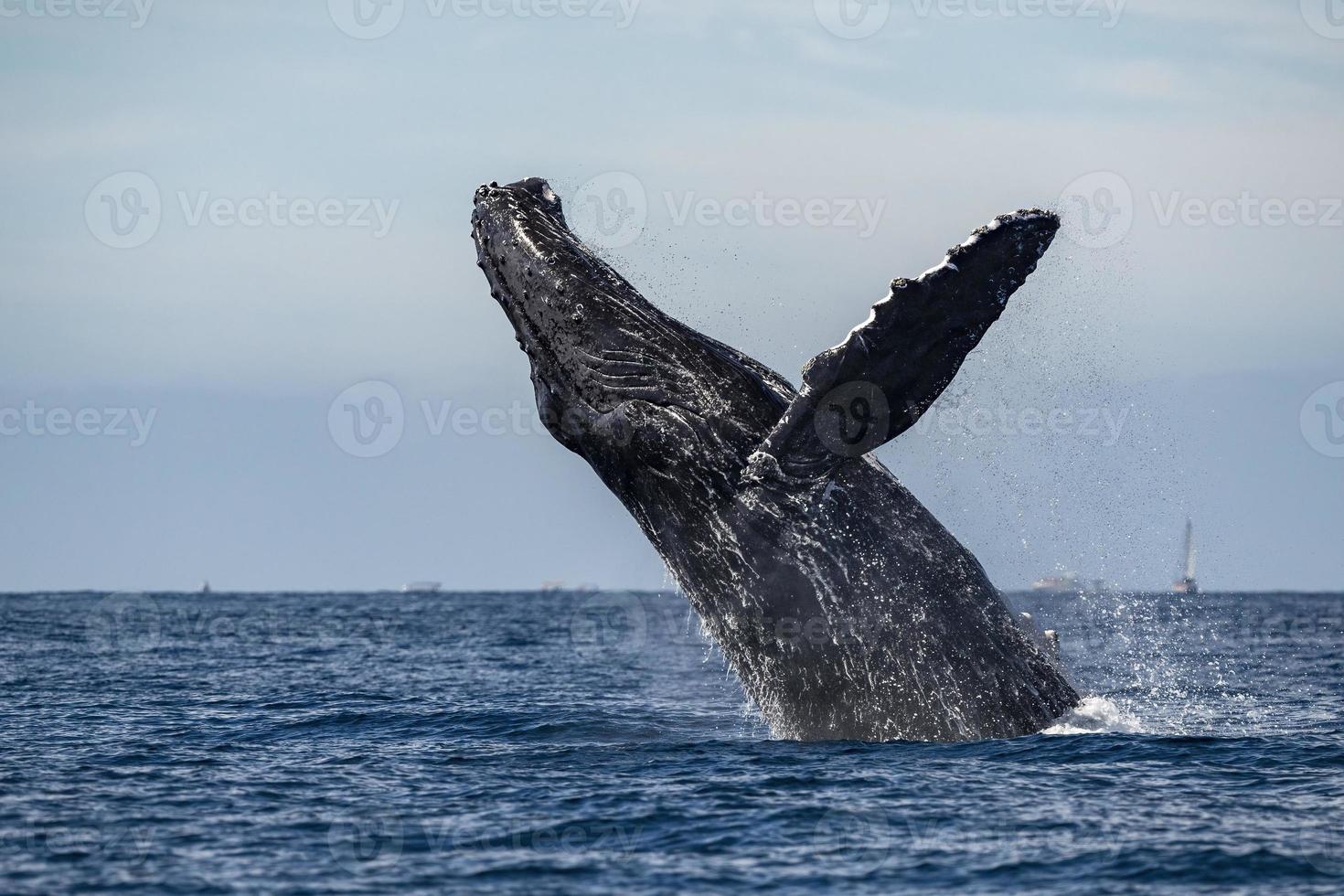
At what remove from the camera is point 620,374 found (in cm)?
1011

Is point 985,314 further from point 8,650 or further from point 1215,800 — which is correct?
point 8,650

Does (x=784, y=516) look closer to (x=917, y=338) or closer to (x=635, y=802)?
(x=917, y=338)

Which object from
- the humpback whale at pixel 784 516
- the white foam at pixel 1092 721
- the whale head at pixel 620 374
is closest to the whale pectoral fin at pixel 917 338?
the humpback whale at pixel 784 516

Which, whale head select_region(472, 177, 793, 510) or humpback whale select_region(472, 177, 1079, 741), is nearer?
humpback whale select_region(472, 177, 1079, 741)

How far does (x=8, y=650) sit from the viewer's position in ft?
98.6

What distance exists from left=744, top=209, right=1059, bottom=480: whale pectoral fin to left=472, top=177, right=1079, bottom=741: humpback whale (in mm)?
23

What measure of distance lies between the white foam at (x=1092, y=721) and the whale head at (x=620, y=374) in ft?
9.62

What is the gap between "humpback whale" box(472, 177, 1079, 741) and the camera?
9.67m

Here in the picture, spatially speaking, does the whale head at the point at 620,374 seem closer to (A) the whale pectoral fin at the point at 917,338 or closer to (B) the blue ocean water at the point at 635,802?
(A) the whale pectoral fin at the point at 917,338

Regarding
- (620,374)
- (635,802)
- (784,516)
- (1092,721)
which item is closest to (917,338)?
(784,516)

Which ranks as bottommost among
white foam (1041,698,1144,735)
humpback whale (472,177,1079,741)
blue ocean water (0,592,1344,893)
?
blue ocean water (0,592,1344,893)

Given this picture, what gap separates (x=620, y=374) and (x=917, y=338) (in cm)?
217

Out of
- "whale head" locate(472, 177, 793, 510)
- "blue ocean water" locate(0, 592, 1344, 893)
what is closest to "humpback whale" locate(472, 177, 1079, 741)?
"whale head" locate(472, 177, 793, 510)

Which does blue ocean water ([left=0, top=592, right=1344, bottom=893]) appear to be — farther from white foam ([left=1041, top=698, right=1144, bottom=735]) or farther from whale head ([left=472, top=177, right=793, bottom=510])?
whale head ([left=472, top=177, right=793, bottom=510])
